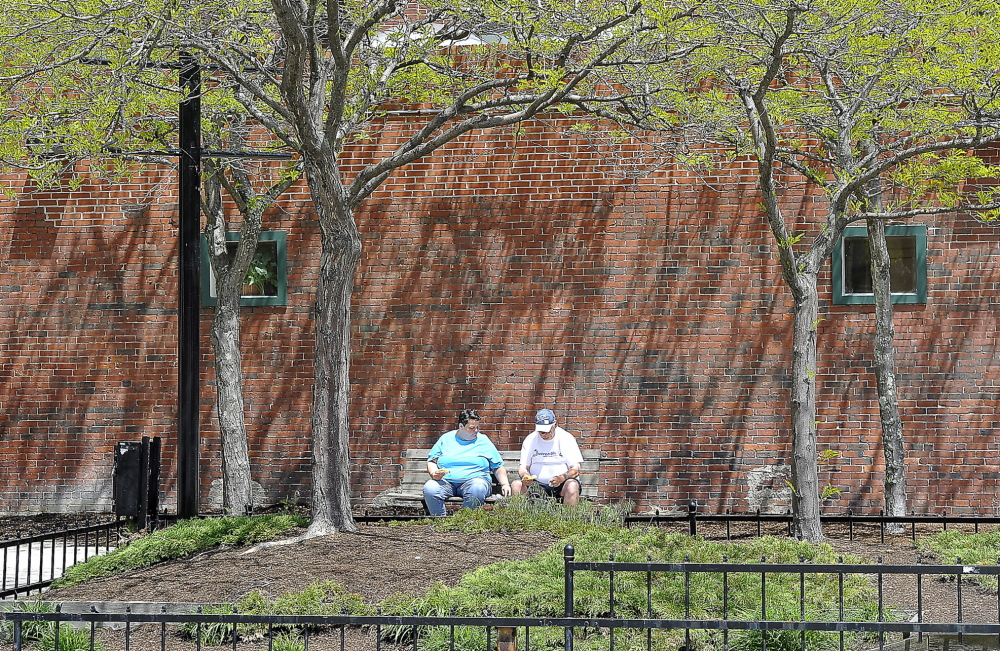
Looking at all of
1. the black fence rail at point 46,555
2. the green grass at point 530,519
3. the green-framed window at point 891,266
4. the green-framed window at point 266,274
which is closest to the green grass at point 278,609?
the black fence rail at point 46,555

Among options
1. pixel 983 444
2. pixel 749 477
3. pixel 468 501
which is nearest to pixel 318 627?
pixel 468 501

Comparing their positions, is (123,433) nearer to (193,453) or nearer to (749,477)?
(193,453)

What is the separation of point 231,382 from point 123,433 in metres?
2.04

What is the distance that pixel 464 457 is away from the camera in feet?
34.0

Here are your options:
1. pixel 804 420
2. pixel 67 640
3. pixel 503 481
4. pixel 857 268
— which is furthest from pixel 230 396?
pixel 857 268

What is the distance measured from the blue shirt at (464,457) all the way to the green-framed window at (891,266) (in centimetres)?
434

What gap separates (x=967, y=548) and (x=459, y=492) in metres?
4.67

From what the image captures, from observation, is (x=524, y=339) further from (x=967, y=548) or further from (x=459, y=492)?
(x=967, y=548)

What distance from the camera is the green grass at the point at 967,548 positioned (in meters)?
8.02

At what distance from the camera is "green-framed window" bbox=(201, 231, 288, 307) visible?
12.2 m

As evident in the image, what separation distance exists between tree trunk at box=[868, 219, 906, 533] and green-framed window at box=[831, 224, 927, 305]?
708mm

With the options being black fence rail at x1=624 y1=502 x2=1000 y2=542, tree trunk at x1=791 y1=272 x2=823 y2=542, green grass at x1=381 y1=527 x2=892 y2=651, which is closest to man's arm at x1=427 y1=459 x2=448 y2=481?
black fence rail at x1=624 y1=502 x2=1000 y2=542

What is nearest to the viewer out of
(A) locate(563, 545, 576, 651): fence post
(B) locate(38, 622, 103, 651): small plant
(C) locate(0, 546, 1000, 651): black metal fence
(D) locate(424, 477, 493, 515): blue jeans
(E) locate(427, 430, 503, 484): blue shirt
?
(C) locate(0, 546, 1000, 651): black metal fence

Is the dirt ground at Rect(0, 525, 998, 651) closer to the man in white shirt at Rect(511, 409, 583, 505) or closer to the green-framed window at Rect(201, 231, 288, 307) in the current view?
the man in white shirt at Rect(511, 409, 583, 505)
